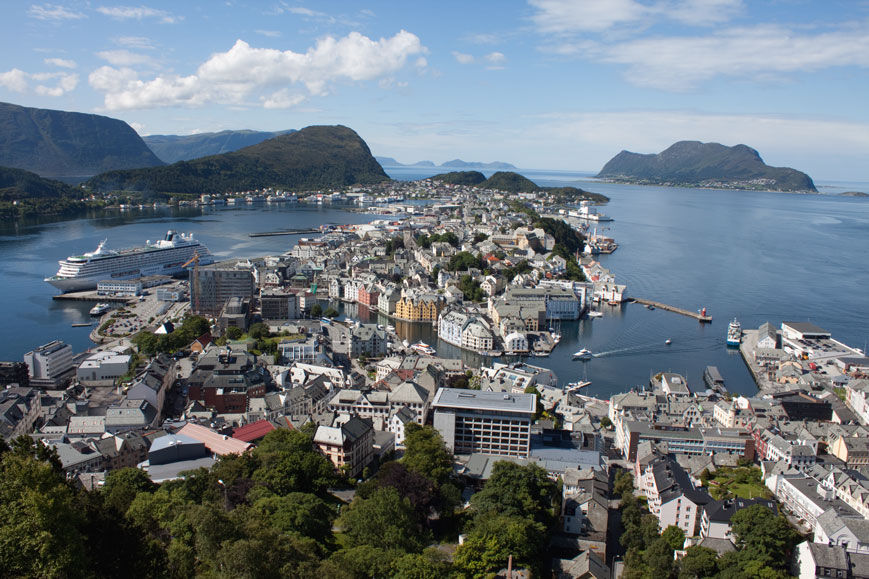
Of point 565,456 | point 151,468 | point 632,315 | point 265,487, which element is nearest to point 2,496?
point 265,487

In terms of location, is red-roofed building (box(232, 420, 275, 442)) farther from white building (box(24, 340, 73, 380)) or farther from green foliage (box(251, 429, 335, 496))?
white building (box(24, 340, 73, 380))

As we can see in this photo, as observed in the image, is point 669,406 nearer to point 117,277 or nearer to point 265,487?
point 265,487

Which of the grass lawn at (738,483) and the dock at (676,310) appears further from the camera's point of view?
the dock at (676,310)

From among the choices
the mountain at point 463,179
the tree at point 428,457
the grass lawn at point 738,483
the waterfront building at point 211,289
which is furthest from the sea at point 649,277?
the mountain at point 463,179

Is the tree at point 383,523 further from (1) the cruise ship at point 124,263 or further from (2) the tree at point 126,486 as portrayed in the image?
(1) the cruise ship at point 124,263

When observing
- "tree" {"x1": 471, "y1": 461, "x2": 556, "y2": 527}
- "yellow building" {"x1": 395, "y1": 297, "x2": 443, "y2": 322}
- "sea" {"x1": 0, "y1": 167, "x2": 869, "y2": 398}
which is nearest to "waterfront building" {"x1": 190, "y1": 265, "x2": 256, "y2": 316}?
"sea" {"x1": 0, "y1": 167, "x2": 869, "y2": 398}

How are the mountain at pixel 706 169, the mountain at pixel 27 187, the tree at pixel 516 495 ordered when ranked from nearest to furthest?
1. the tree at pixel 516 495
2. the mountain at pixel 27 187
3. the mountain at pixel 706 169
